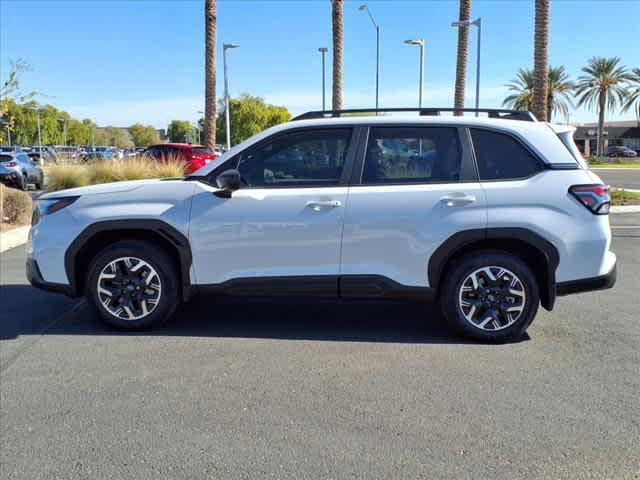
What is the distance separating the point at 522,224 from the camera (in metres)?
4.69

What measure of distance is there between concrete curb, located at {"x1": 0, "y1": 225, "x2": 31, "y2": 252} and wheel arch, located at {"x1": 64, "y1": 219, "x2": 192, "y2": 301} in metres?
5.35

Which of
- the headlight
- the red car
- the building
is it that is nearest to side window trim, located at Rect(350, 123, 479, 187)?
the headlight

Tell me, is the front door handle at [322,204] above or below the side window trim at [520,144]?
below

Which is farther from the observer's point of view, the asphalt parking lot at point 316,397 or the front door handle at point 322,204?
the front door handle at point 322,204

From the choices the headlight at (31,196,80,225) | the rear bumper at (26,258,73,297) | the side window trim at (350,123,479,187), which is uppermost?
the side window trim at (350,123,479,187)

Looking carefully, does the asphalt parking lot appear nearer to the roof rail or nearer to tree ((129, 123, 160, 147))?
the roof rail

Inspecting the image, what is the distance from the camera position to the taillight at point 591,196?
15.3 ft

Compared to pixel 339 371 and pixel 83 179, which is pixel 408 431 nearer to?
pixel 339 371

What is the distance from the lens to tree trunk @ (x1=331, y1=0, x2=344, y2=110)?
23.4m

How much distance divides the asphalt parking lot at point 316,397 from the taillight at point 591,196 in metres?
1.15

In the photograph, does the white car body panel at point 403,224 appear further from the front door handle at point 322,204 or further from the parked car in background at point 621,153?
the parked car in background at point 621,153

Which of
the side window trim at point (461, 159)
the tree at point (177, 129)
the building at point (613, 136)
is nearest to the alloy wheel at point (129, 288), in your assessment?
the side window trim at point (461, 159)

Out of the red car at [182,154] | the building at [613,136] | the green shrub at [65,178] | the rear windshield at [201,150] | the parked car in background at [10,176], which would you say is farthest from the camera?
the building at [613,136]

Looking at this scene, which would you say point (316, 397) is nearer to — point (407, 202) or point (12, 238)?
point (407, 202)
